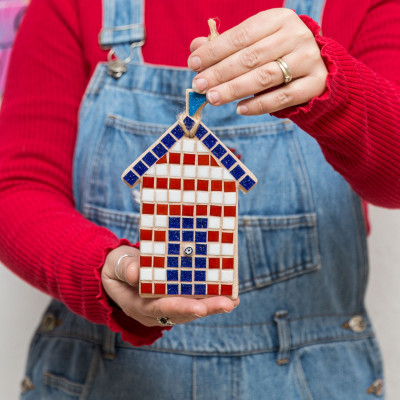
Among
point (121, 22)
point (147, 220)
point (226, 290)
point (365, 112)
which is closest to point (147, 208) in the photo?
point (147, 220)

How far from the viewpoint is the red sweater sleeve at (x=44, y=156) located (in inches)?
28.8

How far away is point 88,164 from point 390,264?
0.63 meters

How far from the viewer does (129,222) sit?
829 mm

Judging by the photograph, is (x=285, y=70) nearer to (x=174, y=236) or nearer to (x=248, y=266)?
(x=174, y=236)

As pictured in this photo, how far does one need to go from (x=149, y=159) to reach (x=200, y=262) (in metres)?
0.11

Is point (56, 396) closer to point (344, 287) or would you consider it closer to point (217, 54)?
point (344, 287)

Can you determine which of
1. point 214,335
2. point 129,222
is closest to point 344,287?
point 214,335

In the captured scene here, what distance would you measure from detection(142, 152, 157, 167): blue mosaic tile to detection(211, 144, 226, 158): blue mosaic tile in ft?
0.19

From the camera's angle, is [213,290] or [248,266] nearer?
[213,290]

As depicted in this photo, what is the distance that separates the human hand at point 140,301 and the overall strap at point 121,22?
0.33 m

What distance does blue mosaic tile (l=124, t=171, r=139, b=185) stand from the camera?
586 millimetres

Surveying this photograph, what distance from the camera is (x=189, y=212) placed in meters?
0.60

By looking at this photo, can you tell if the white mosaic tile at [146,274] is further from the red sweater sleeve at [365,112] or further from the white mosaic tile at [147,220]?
the red sweater sleeve at [365,112]

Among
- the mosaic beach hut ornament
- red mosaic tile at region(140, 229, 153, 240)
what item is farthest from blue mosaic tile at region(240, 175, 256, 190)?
red mosaic tile at region(140, 229, 153, 240)
